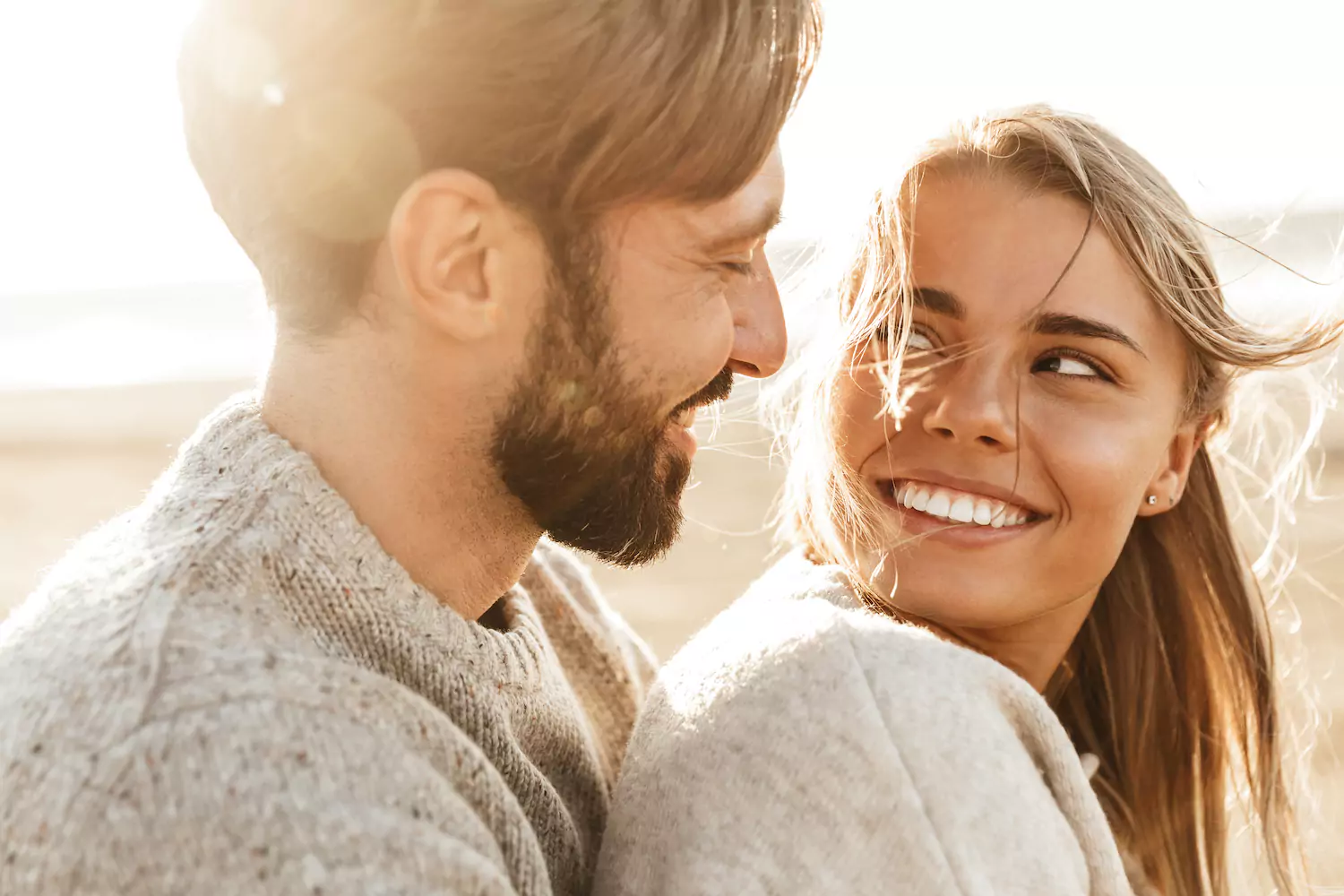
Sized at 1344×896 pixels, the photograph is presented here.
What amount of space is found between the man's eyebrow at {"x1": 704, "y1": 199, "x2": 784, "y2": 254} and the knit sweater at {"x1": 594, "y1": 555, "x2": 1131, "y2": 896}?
493 mm

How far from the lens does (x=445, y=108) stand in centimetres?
166

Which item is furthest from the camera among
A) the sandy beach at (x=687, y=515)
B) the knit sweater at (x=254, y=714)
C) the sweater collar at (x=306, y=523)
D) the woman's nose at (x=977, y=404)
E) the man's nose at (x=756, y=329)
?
the sandy beach at (x=687, y=515)

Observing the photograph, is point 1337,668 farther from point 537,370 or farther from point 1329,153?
point 1329,153

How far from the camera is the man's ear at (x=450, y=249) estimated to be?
5.45ft

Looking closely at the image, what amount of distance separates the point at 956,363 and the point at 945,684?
2.32 feet

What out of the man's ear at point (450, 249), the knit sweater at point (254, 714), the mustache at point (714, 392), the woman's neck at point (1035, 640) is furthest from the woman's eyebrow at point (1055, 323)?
the knit sweater at point (254, 714)

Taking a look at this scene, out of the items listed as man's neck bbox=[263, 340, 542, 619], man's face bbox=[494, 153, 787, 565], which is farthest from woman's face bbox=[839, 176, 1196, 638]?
man's neck bbox=[263, 340, 542, 619]

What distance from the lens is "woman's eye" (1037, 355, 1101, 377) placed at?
215cm

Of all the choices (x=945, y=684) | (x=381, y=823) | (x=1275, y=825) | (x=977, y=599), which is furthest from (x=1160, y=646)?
(x=381, y=823)

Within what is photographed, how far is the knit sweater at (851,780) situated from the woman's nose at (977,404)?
0.48 metres

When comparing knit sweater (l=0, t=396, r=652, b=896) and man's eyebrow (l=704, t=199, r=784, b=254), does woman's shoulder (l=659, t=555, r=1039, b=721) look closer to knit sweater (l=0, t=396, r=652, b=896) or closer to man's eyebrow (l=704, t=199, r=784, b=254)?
knit sweater (l=0, t=396, r=652, b=896)

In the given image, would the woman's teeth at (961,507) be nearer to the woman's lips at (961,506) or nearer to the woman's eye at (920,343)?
the woman's lips at (961,506)

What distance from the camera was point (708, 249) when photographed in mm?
1821

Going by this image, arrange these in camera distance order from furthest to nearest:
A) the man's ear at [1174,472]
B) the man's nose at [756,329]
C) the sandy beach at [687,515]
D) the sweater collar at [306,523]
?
the sandy beach at [687,515] → the man's ear at [1174,472] → the man's nose at [756,329] → the sweater collar at [306,523]
